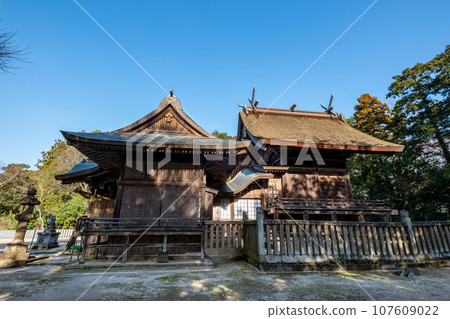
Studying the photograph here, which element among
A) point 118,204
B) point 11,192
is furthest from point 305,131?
point 11,192

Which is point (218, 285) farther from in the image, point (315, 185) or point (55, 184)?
point (55, 184)

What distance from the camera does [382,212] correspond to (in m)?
11.3

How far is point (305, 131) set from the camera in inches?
612

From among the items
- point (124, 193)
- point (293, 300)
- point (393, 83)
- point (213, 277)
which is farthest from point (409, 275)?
point (393, 83)

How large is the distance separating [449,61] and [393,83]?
3418 mm

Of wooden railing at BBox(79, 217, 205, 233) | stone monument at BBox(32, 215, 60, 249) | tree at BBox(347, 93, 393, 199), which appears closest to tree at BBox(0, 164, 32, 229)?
stone monument at BBox(32, 215, 60, 249)

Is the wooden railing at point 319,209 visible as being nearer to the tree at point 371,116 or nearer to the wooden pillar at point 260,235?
the wooden pillar at point 260,235

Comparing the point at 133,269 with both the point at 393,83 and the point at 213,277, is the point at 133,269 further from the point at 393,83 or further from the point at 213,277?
the point at 393,83

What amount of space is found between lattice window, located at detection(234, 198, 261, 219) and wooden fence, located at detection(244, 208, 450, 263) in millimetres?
6036

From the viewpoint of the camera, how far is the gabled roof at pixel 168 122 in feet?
33.2

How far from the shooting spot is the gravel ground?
353 centimetres

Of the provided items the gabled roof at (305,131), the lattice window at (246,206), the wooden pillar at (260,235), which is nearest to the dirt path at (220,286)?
the wooden pillar at (260,235)

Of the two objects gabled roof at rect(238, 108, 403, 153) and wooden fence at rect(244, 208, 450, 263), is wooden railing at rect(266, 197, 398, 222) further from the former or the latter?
wooden fence at rect(244, 208, 450, 263)

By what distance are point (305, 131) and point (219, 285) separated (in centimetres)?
1383
